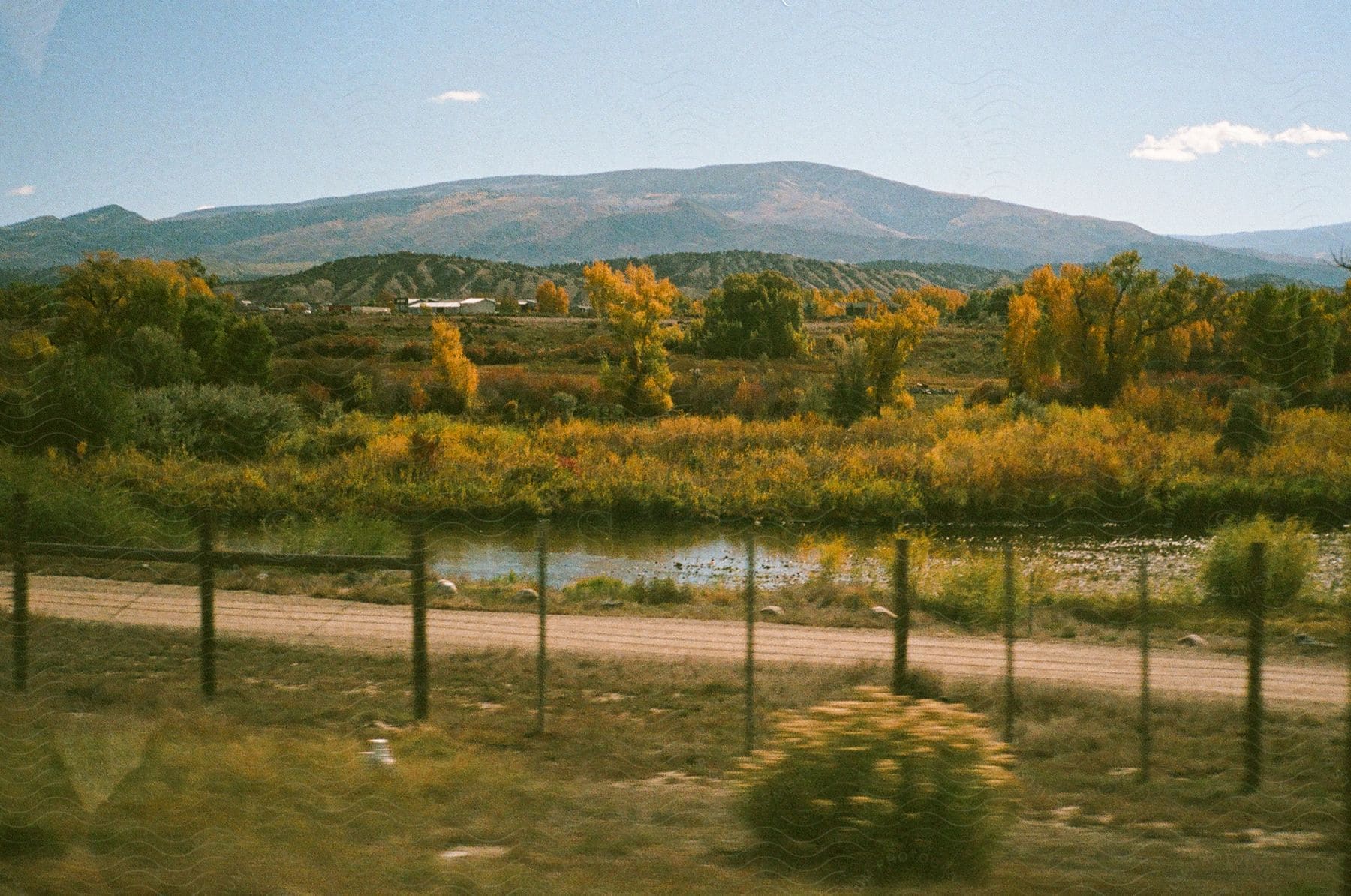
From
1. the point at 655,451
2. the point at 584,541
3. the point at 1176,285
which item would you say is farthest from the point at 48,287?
the point at 1176,285

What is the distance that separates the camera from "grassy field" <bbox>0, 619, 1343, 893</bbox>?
3480 mm

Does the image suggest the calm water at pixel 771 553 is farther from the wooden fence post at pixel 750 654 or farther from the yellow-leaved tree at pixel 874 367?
the yellow-leaved tree at pixel 874 367

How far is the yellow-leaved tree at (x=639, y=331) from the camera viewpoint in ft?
85.9

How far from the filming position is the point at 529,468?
653 inches

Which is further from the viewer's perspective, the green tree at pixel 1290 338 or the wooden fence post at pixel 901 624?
the green tree at pixel 1290 338

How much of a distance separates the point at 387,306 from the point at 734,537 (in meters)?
18.0

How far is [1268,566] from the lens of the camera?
7.00 m

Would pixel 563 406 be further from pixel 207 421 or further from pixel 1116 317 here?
pixel 1116 317

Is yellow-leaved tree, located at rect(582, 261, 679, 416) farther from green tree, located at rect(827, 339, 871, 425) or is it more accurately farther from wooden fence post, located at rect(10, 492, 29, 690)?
wooden fence post, located at rect(10, 492, 29, 690)

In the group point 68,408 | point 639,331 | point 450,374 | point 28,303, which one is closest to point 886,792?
point 68,408

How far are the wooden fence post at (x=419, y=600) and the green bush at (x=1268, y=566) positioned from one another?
5263 mm

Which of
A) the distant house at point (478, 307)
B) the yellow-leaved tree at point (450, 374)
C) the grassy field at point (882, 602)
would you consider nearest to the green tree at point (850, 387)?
the yellow-leaved tree at point (450, 374)

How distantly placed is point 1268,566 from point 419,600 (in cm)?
579

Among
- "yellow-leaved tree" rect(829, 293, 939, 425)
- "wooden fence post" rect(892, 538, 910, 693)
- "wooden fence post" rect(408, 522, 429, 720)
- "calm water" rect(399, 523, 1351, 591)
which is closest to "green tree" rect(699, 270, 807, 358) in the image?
"yellow-leaved tree" rect(829, 293, 939, 425)
